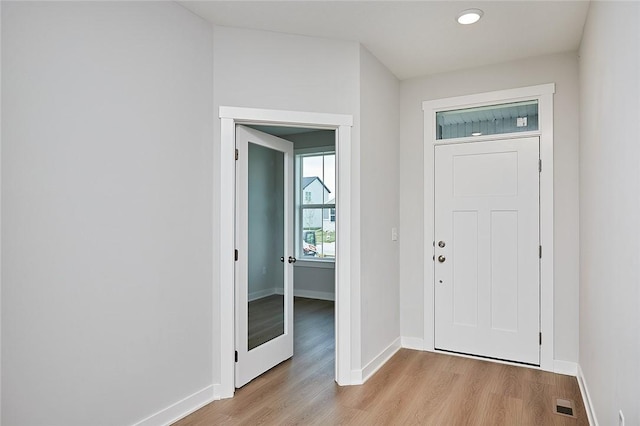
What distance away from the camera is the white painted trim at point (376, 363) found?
3.17m

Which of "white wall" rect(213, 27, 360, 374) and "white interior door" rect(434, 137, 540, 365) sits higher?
"white wall" rect(213, 27, 360, 374)

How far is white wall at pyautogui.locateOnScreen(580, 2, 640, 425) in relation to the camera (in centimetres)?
148

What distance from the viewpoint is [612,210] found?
6.19ft

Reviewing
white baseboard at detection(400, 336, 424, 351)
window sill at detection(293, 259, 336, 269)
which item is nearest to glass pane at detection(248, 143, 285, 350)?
white baseboard at detection(400, 336, 424, 351)

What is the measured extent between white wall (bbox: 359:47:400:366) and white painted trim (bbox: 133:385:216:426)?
1236mm

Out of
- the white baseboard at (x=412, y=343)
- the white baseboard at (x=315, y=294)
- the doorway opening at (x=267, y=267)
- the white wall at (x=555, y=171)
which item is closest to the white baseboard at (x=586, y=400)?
the white wall at (x=555, y=171)

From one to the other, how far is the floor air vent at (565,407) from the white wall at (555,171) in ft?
2.06

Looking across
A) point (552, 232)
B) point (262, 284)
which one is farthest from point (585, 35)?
point (262, 284)

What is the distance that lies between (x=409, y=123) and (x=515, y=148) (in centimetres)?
102

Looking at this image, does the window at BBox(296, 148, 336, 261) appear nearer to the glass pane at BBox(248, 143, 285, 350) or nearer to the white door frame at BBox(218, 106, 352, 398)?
the glass pane at BBox(248, 143, 285, 350)

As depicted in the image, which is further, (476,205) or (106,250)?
(476,205)

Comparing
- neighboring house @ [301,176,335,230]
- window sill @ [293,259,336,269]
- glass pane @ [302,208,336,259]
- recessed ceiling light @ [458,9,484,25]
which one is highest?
recessed ceiling light @ [458,9,484,25]

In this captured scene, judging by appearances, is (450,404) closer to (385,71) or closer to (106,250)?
(106,250)

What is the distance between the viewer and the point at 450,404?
282cm
